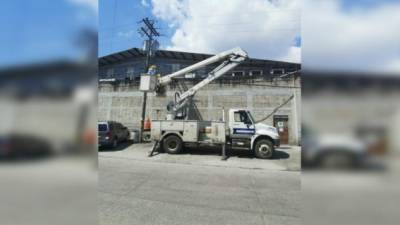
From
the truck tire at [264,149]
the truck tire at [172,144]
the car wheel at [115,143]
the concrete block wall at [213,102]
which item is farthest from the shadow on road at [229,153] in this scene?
the car wheel at [115,143]

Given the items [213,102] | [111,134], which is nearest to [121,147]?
[111,134]

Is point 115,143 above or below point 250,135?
below

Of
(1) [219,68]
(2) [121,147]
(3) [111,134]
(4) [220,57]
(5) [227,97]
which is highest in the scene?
(4) [220,57]

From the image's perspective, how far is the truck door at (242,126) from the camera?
33.0 feet

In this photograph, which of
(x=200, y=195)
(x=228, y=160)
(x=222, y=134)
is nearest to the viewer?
(x=200, y=195)

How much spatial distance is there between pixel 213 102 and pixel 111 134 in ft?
18.9

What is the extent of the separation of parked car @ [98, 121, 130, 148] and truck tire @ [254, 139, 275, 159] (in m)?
6.00

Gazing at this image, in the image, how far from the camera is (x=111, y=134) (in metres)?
11.1

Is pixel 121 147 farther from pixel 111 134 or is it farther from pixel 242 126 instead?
pixel 242 126

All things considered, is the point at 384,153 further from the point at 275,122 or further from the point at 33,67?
the point at 275,122

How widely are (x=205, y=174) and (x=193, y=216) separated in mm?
3265

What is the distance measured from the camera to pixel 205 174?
254 inches

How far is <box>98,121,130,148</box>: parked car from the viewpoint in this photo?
1017cm

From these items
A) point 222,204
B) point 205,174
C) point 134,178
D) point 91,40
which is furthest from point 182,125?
point 91,40
